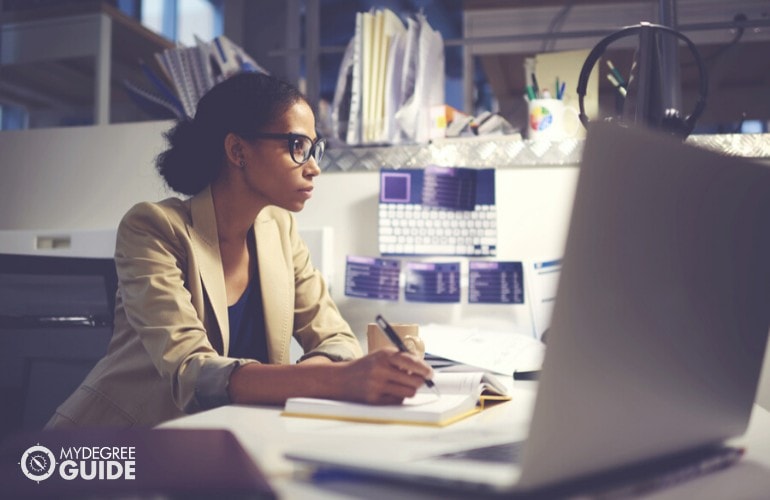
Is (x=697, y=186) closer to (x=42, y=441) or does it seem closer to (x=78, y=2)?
(x=42, y=441)

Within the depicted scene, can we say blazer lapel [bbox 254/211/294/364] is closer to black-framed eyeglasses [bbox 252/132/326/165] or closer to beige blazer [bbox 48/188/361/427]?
beige blazer [bbox 48/188/361/427]

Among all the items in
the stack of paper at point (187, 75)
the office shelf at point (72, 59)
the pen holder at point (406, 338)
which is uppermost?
the office shelf at point (72, 59)

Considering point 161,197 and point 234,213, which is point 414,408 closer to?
point 234,213

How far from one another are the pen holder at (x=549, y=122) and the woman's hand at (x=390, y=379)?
98 cm

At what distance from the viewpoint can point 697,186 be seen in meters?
0.49

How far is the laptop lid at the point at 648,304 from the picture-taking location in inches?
16.6

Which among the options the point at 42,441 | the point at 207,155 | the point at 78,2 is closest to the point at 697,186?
the point at 42,441

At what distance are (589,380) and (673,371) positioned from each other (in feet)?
0.35

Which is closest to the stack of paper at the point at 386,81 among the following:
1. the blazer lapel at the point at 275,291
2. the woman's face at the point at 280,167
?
the woman's face at the point at 280,167

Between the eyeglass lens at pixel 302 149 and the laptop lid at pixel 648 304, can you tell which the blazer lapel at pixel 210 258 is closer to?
the eyeglass lens at pixel 302 149

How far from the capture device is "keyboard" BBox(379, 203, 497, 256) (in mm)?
1669

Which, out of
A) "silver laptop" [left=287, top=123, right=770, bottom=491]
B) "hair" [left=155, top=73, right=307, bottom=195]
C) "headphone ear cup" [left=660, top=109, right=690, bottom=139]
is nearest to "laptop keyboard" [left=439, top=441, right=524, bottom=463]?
"silver laptop" [left=287, top=123, right=770, bottom=491]

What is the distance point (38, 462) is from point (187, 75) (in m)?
1.39

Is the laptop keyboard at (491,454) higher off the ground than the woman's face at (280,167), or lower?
lower
